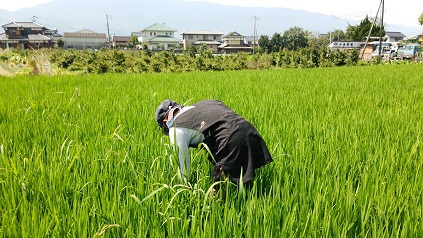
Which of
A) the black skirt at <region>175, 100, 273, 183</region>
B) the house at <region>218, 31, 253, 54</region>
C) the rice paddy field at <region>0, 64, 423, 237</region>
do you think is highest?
the house at <region>218, 31, 253, 54</region>

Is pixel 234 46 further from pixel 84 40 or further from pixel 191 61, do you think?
pixel 191 61

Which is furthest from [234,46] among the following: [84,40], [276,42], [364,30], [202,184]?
[202,184]

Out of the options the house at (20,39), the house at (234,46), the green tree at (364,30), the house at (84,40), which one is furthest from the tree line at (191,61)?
the house at (84,40)

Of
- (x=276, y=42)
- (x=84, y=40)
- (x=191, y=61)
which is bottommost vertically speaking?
(x=191, y=61)

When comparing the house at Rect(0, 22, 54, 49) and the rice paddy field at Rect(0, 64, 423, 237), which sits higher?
the house at Rect(0, 22, 54, 49)

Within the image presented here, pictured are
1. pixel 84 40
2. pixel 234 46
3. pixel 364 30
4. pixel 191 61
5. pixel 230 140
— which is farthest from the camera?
pixel 84 40

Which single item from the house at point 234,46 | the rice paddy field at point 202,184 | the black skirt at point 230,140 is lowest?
the rice paddy field at point 202,184

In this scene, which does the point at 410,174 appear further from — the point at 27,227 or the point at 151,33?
the point at 151,33

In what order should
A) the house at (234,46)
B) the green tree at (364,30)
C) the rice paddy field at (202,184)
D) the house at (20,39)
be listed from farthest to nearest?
the house at (234,46) → the house at (20,39) → the green tree at (364,30) → the rice paddy field at (202,184)

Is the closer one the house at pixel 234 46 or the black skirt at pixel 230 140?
the black skirt at pixel 230 140

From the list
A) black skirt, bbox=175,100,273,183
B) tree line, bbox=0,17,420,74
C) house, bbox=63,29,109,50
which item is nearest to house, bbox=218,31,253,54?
house, bbox=63,29,109,50

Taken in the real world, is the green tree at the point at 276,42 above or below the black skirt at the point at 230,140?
above

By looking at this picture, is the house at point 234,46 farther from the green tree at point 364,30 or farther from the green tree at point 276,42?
the green tree at point 364,30

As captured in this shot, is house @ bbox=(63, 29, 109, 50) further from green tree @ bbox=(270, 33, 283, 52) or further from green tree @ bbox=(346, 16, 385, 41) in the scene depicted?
green tree @ bbox=(346, 16, 385, 41)
